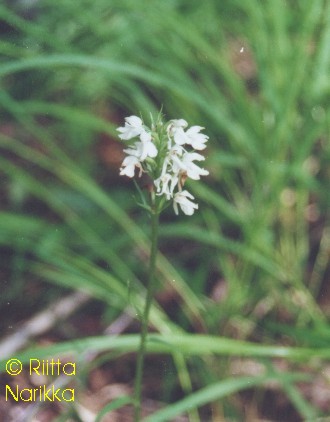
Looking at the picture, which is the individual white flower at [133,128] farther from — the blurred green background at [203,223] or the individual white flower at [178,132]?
the blurred green background at [203,223]

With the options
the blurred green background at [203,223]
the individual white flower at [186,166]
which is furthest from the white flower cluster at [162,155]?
the blurred green background at [203,223]

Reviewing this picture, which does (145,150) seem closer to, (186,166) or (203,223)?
(186,166)

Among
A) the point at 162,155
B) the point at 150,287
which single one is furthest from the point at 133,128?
the point at 150,287

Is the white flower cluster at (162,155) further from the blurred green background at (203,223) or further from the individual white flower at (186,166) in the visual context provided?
the blurred green background at (203,223)

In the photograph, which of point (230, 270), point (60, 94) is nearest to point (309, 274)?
point (230, 270)

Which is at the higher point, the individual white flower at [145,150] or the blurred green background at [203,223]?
the blurred green background at [203,223]

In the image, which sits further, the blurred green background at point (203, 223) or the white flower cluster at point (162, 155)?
the blurred green background at point (203, 223)

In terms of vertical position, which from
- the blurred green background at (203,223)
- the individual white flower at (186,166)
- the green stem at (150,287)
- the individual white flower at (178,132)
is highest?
the blurred green background at (203,223)

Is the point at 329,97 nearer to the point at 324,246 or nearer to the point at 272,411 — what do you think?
the point at 324,246
